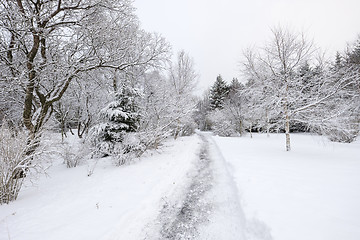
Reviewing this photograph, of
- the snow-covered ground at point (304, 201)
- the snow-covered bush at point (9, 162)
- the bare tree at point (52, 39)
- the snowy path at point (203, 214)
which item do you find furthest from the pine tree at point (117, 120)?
the snow-covered ground at point (304, 201)

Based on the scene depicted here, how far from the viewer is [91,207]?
301cm

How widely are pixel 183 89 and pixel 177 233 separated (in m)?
15.2

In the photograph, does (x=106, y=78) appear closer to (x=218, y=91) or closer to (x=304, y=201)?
(x=304, y=201)

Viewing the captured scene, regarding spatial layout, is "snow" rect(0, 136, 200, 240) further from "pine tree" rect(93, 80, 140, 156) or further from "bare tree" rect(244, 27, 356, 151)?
"bare tree" rect(244, 27, 356, 151)

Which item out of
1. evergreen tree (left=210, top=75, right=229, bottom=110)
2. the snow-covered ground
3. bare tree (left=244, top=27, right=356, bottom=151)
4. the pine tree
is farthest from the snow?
evergreen tree (left=210, top=75, right=229, bottom=110)

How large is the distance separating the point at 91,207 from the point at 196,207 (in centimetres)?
241

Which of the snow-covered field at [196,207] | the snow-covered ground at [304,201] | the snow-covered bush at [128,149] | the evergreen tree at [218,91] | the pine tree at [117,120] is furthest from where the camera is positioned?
the evergreen tree at [218,91]

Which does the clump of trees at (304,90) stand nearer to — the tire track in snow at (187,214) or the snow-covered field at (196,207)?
the snow-covered field at (196,207)

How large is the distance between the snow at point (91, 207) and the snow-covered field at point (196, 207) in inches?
0.7

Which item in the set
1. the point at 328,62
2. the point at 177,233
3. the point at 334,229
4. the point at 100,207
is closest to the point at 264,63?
the point at 328,62

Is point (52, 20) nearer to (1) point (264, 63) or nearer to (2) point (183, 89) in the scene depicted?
(1) point (264, 63)

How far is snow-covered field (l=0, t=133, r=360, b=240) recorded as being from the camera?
2.21 meters

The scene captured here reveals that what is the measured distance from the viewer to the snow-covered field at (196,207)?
2207mm

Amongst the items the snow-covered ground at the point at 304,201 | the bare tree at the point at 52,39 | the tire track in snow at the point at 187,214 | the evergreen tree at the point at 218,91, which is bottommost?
the tire track in snow at the point at 187,214
